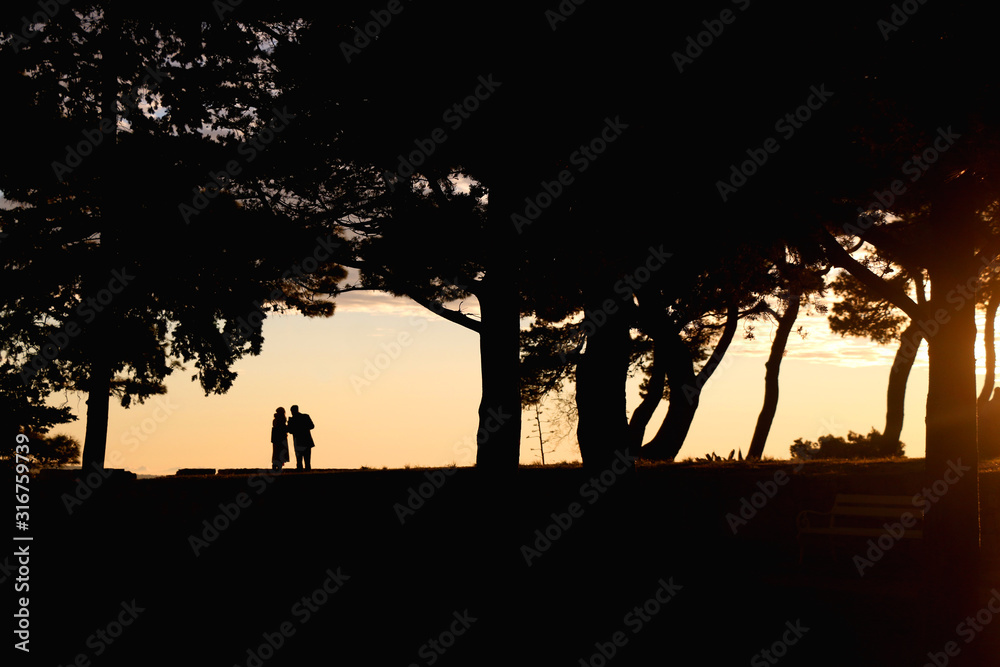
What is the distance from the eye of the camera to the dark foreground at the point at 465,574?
25.6ft

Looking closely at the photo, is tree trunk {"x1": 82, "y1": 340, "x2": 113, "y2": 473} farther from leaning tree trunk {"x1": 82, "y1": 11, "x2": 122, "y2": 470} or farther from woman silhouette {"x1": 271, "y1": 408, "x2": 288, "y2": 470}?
woman silhouette {"x1": 271, "y1": 408, "x2": 288, "y2": 470}

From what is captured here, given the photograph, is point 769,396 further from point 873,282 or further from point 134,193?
point 134,193

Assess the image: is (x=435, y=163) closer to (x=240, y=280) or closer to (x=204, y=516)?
(x=240, y=280)

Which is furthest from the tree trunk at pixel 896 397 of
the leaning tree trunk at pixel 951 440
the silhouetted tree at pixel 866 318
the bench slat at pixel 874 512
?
the leaning tree trunk at pixel 951 440

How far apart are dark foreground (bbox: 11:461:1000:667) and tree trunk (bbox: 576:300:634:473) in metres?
0.73

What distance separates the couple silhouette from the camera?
1932 cm

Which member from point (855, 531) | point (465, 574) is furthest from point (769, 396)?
point (465, 574)

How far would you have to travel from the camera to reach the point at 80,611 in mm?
9250

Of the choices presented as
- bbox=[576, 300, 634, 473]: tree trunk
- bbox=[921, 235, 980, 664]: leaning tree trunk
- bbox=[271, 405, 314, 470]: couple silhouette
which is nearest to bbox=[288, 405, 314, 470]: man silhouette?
bbox=[271, 405, 314, 470]: couple silhouette

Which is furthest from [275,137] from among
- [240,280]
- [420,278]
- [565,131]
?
[565,131]

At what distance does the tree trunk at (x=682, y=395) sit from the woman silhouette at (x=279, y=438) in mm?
10047

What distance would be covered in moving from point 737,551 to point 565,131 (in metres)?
6.49

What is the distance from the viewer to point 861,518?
505 inches

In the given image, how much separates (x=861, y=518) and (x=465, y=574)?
244 inches
